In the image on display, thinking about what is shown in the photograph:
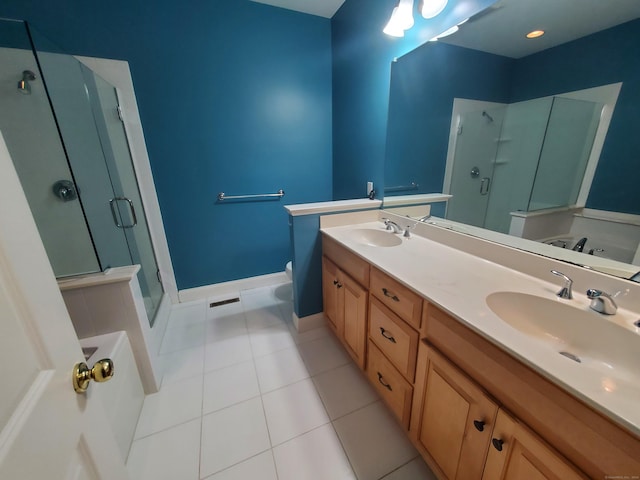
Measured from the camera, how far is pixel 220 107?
6.92ft

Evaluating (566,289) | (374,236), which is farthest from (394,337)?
(374,236)

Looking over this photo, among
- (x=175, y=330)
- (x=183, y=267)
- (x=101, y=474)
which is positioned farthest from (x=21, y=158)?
(x=101, y=474)

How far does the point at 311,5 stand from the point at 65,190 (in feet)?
7.22

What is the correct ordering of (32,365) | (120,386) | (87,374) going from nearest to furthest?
(32,365) < (87,374) < (120,386)

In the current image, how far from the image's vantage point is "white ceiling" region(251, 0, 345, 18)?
1984mm

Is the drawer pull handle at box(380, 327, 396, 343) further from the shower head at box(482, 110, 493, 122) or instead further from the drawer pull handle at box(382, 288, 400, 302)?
the shower head at box(482, 110, 493, 122)

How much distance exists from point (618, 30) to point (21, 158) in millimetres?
2538

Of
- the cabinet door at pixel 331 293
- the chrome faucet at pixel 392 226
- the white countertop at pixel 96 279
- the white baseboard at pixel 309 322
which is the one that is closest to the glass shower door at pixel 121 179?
the white countertop at pixel 96 279

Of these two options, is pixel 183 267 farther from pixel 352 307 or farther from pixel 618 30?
pixel 618 30

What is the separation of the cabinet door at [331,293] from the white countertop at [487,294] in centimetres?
25

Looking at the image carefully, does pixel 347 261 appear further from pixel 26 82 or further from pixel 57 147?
pixel 26 82

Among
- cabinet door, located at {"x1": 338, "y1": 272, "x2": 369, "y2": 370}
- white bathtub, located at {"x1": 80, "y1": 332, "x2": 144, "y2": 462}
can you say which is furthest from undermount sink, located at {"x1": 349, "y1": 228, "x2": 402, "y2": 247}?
white bathtub, located at {"x1": 80, "y1": 332, "x2": 144, "y2": 462}

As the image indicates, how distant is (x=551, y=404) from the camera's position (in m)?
0.57

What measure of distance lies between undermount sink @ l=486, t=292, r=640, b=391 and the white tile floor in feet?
2.59
